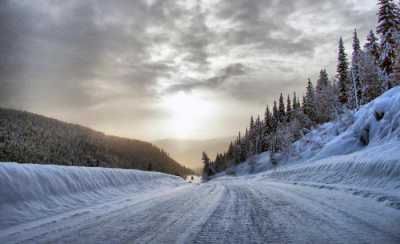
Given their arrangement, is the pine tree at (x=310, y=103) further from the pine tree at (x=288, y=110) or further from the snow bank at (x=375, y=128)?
the snow bank at (x=375, y=128)

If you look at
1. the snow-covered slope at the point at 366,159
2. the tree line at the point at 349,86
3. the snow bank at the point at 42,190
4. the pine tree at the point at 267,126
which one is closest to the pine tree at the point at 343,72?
the tree line at the point at 349,86

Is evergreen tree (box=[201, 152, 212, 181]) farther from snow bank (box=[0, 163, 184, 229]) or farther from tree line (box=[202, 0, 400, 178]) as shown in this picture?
snow bank (box=[0, 163, 184, 229])

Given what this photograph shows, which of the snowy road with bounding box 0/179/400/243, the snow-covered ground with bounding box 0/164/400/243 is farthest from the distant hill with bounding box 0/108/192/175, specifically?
the snowy road with bounding box 0/179/400/243

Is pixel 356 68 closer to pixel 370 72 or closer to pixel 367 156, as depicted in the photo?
pixel 370 72

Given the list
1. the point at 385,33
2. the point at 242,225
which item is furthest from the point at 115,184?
the point at 385,33

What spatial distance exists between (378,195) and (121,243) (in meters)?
7.94

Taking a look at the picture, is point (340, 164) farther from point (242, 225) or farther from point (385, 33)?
point (385, 33)

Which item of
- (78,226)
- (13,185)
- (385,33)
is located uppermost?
(385,33)

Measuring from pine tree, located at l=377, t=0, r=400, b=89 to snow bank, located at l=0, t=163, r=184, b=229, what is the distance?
151 ft

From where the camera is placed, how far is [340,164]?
55.6 ft

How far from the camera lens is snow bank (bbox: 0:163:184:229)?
7312 millimetres

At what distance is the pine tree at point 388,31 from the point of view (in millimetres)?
44344

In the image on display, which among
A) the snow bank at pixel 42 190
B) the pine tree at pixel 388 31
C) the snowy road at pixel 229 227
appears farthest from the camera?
the pine tree at pixel 388 31

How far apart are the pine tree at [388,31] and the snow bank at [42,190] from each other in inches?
1807
